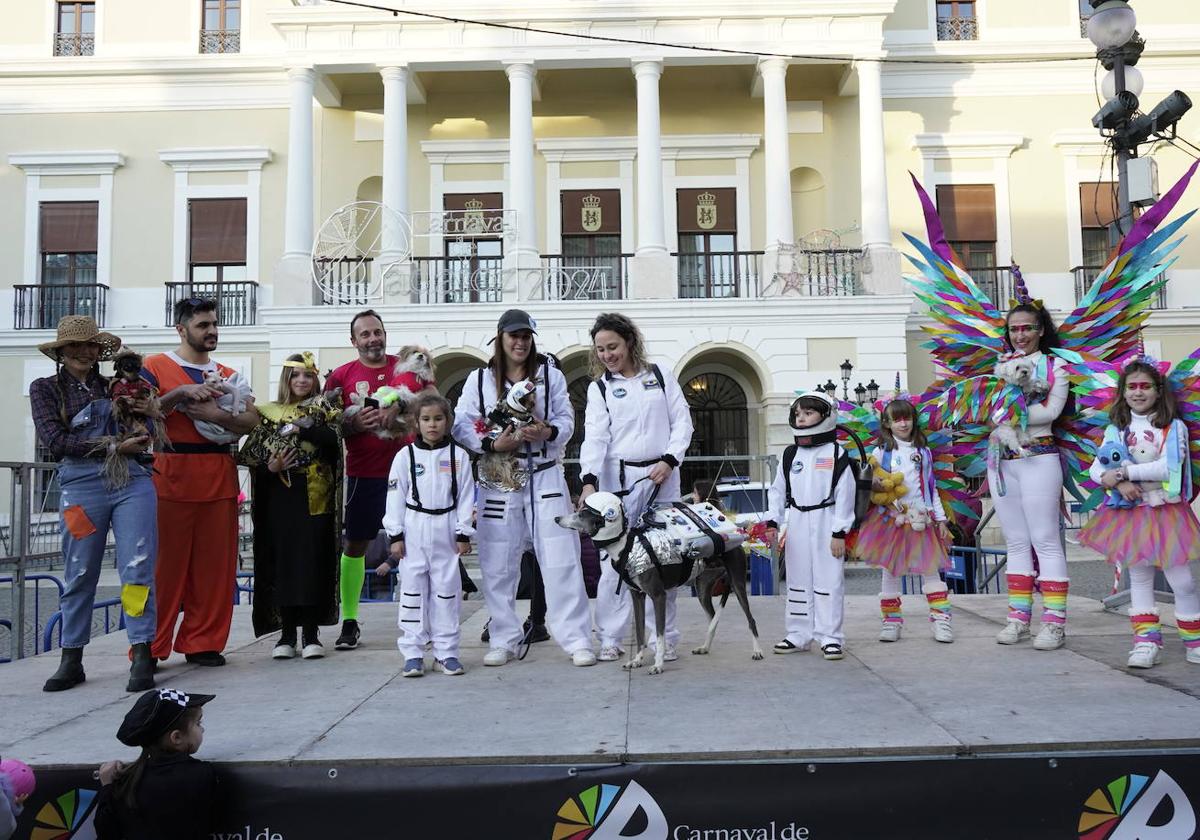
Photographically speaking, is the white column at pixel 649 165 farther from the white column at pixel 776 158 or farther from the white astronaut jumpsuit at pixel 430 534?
the white astronaut jumpsuit at pixel 430 534

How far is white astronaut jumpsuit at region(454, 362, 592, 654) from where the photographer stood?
5.59 metres

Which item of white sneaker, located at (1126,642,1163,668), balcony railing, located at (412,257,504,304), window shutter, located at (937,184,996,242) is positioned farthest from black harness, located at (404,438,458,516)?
window shutter, located at (937,184,996,242)

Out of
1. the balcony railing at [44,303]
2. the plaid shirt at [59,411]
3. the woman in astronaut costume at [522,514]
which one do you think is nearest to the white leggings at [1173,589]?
the woman in astronaut costume at [522,514]

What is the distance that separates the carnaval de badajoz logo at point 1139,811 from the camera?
11.8 ft

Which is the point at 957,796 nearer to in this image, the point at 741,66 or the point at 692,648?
the point at 692,648

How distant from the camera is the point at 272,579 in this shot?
5.91 meters

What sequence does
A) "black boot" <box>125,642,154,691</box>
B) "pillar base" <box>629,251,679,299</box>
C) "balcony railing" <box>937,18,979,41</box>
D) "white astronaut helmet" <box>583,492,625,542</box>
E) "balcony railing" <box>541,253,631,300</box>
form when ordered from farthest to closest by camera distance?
"balcony railing" <box>937,18,979,41</box> → "balcony railing" <box>541,253,631,300</box> → "pillar base" <box>629,251,679,299</box> → "white astronaut helmet" <box>583,492,625,542</box> → "black boot" <box>125,642,154,691</box>

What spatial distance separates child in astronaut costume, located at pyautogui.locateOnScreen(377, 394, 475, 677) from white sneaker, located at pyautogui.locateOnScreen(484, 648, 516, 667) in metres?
0.24

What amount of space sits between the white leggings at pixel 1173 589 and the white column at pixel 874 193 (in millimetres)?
15205

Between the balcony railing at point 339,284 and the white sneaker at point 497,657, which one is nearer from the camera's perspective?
the white sneaker at point 497,657

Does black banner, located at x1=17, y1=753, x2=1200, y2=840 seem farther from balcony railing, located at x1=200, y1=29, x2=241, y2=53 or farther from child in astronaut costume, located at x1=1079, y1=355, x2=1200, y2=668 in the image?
balcony railing, located at x1=200, y1=29, x2=241, y2=53

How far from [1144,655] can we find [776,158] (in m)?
16.6

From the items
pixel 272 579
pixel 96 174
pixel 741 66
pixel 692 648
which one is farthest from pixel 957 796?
pixel 96 174

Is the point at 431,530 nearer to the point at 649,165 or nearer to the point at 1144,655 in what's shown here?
the point at 1144,655
